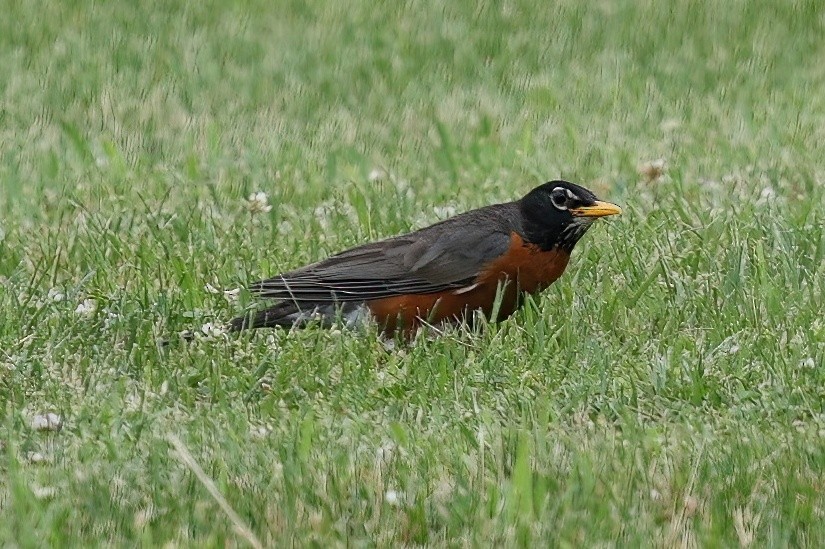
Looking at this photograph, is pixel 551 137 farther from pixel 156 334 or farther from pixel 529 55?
pixel 156 334

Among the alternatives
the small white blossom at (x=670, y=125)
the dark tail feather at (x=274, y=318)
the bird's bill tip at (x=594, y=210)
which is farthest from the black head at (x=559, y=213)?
the small white blossom at (x=670, y=125)

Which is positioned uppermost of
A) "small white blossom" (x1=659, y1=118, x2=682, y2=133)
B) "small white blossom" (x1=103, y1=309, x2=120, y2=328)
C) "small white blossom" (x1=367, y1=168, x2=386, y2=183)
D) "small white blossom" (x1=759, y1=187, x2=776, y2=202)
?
"small white blossom" (x1=759, y1=187, x2=776, y2=202)

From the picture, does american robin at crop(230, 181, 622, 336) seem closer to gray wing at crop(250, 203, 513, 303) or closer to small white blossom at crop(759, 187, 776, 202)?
gray wing at crop(250, 203, 513, 303)

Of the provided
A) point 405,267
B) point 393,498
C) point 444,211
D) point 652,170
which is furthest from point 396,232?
point 393,498

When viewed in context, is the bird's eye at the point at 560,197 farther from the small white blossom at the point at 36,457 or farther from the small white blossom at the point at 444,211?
the small white blossom at the point at 36,457

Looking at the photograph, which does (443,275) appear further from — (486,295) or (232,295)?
(232,295)

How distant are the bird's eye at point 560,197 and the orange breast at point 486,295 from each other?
0.24m

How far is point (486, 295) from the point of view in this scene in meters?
6.38

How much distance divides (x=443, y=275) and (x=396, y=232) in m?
1.33

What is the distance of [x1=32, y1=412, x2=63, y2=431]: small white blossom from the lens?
16.7 ft

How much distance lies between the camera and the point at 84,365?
5.76 m

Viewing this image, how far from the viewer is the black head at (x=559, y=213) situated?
21.2 feet

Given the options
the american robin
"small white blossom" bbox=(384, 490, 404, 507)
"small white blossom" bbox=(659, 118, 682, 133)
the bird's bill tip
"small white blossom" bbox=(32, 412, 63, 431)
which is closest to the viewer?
"small white blossom" bbox=(384, 490, 404, 507)

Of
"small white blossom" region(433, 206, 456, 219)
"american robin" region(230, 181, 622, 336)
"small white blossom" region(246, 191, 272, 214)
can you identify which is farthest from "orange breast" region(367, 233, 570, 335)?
"small white blossom" region(246, 191, 272, 214)
